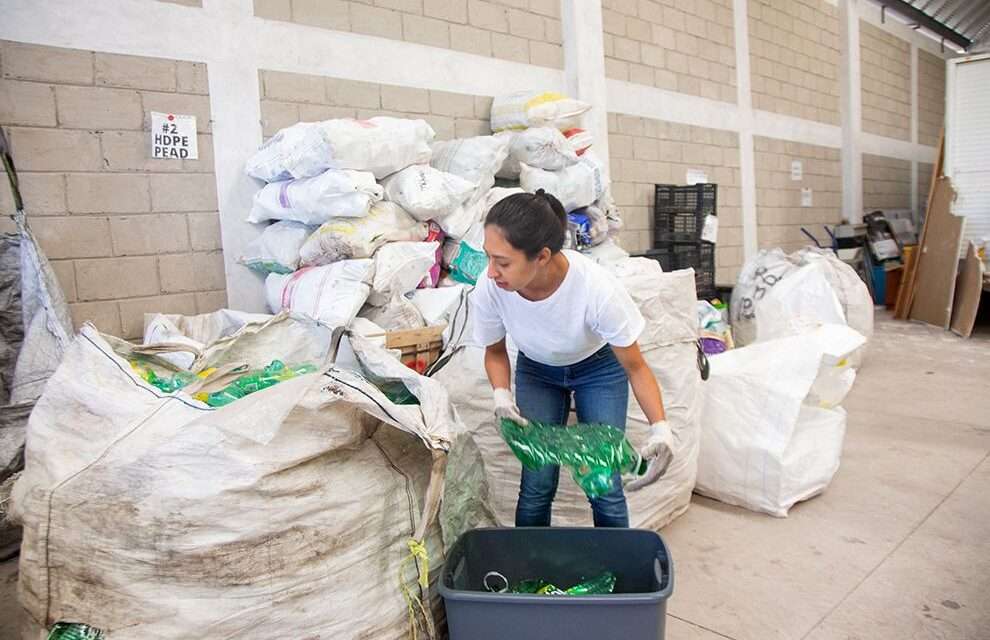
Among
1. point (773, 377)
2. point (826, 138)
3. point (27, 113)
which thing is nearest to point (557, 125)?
point (773, 377)

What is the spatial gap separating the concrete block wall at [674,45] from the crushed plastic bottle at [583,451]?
3.71m

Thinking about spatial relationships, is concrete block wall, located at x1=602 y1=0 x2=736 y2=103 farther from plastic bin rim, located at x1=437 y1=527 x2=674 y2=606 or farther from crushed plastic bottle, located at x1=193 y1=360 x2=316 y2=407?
plastic bin rim, located at x1=437 y1=527 x2=674 y2=606

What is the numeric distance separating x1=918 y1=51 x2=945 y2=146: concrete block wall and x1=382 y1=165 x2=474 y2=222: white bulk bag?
8.71 m

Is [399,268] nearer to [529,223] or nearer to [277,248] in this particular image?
[277,248]

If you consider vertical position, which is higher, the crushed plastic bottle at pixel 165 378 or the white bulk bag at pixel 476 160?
the white bulk bag at pixel 476 160

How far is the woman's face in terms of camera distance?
1559mm

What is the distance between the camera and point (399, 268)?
280 centimetres

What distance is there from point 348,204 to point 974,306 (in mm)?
5004

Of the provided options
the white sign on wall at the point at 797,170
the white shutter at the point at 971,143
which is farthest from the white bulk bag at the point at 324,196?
the white sign on wall at the point at 797,170

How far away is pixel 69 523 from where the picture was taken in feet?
4.35

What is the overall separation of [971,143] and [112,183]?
20.4 ft

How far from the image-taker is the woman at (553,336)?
1.58m

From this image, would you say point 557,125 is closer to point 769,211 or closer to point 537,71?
point 537,71

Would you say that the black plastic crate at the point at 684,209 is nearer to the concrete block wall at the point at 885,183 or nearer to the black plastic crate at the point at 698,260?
the black plastic crate at the point at 698,260
